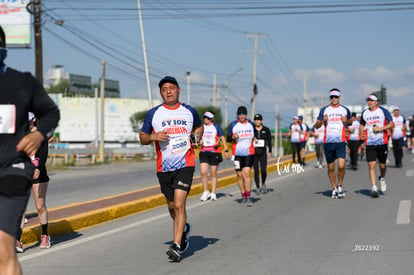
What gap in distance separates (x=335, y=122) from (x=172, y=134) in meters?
6.46

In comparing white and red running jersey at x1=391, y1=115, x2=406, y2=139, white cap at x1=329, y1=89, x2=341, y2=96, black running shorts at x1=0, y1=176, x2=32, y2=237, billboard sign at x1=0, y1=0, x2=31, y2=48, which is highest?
billboard sign at x1=0, y1=0, x2=31, y2=48

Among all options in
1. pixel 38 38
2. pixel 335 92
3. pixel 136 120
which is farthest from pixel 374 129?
pixel 136 120

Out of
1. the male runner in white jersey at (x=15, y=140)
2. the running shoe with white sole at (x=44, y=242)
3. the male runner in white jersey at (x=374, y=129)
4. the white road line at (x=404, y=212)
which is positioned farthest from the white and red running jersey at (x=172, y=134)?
the male runner in white jersey at (x=374, y=129)

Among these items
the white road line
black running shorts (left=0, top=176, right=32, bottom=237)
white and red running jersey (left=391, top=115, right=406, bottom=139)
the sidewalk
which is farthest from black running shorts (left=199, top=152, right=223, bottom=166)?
white and red running jersey (left=391, top=115, right=406, bottom=139)

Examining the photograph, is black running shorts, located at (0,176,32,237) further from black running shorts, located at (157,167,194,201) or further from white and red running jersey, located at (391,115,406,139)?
white and red running jersey, located at (391,115,406,139)

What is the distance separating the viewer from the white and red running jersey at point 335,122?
12.9 m

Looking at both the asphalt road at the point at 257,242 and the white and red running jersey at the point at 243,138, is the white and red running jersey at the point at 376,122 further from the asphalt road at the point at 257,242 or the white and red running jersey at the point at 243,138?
the white and red running jersey at the point at 243,138

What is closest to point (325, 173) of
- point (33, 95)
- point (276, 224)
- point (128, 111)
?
point (276, 224)

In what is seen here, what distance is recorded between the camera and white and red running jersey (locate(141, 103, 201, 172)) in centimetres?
721

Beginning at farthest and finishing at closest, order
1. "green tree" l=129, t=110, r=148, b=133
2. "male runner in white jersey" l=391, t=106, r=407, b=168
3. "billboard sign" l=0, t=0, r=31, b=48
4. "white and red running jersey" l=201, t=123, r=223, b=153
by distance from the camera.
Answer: "green tree" l=129, t=110, r=148, b=133 → "billboard sign" l=0, t=0, r=31, b=48 → "male runner in white jersey" l=391, t=106, r=407, b=168 → "white and red running jersey" l=201, t=123, r=223, b=153

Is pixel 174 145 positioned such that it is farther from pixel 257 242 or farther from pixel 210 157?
pixel 210 157

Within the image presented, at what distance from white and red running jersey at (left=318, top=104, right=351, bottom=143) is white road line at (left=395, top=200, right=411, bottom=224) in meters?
1.83

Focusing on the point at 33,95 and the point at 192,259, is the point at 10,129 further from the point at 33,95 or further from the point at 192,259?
the point at 192,259

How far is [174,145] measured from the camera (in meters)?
7.21
